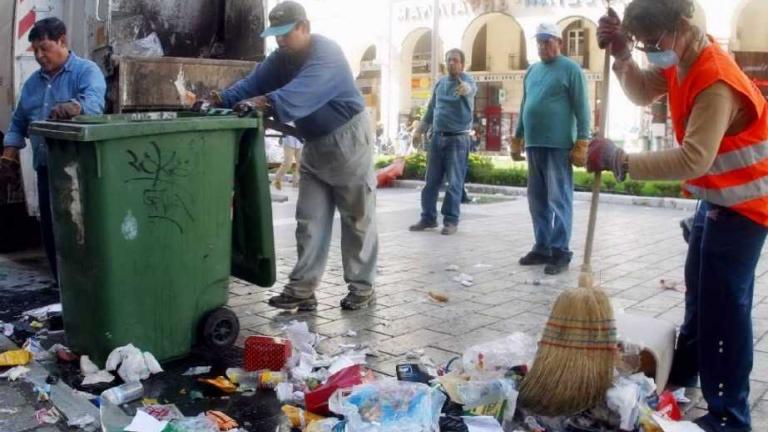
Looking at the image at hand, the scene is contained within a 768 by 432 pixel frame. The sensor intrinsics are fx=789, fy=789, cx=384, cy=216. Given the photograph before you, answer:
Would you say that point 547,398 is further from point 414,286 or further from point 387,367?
point 414,286

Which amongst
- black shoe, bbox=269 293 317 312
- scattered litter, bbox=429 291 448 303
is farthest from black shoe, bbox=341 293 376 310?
scattered litter, bbox=429 291 448 303

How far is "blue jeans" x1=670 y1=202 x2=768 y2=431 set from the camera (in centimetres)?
281

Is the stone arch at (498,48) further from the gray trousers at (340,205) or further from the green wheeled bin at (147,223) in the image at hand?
the green wheeled bin at (147,223)

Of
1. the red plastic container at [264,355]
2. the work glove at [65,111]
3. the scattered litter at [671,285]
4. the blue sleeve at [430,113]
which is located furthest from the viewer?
the blue sleeve at [430,113]

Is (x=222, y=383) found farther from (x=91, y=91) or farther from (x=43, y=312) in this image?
(x=91, y=91)

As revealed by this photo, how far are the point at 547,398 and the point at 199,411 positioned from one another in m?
1.37

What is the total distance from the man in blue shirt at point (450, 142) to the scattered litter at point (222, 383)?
4614mm

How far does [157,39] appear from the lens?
649 cm

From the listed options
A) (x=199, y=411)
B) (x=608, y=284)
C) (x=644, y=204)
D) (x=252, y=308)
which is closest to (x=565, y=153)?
(x=608, y=284)

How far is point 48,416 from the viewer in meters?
3.07

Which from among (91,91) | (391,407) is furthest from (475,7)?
(391,407)

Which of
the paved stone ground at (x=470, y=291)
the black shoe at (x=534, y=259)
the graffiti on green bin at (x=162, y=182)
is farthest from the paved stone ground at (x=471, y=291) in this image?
the graffiti on green bin at (x=162, y=182)

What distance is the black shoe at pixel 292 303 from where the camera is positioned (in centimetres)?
465

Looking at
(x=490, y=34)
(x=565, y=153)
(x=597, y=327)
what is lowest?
(x=597, y=327)
